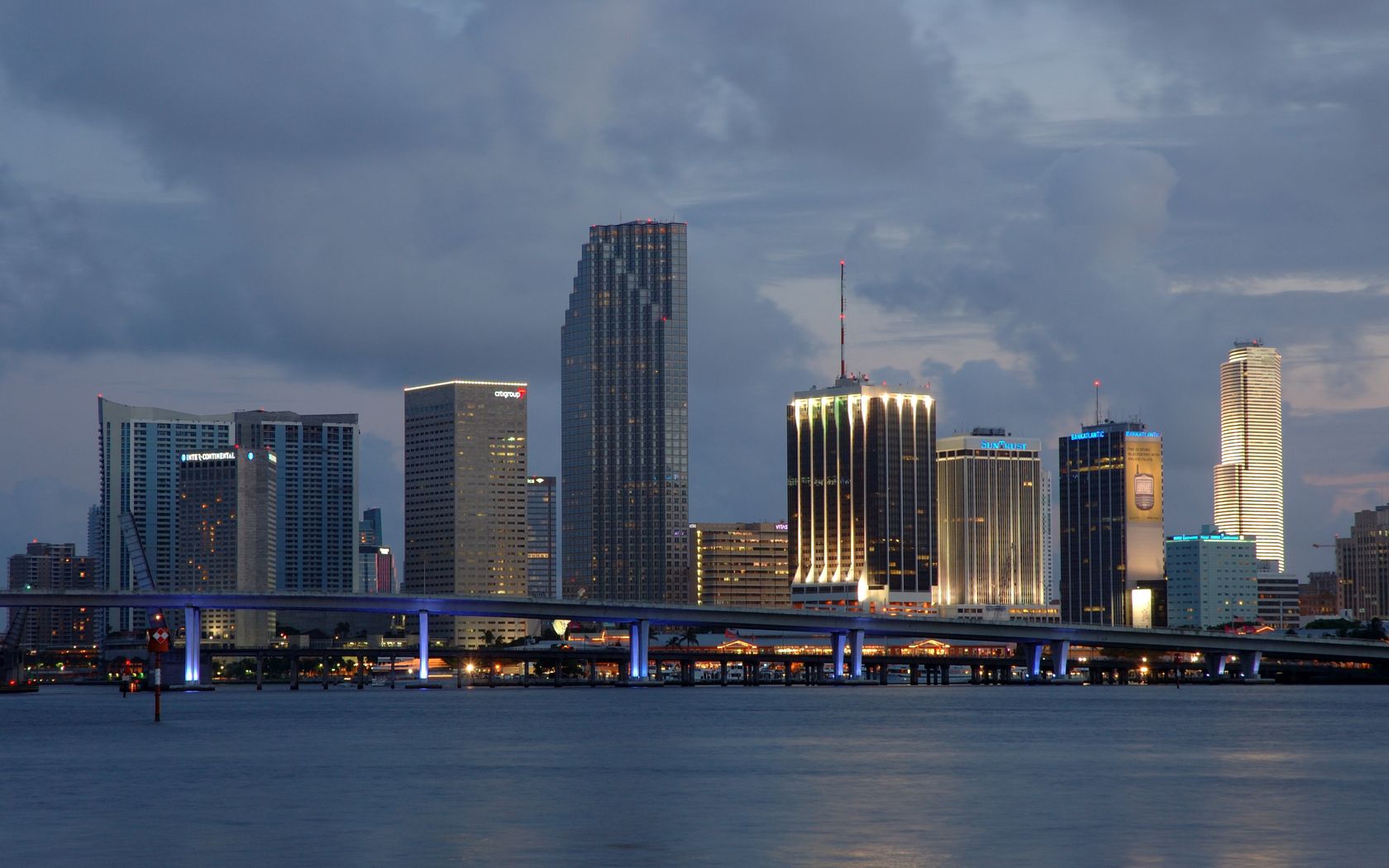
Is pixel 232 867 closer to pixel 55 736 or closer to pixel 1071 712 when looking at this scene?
pixel 55 736

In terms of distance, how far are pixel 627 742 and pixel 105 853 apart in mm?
58005

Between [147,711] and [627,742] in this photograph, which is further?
[147,711]

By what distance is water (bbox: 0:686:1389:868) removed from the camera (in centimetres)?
4669

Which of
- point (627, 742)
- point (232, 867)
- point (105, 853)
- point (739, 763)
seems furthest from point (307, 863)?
point (627, 742)

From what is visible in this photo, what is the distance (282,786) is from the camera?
6838cm

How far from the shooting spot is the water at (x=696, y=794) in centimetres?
4669

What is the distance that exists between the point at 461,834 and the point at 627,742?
53168 mm

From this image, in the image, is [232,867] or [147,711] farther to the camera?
[147,711]

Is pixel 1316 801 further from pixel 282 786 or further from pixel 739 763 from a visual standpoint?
pixel 282 786

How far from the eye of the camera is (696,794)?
212 feet

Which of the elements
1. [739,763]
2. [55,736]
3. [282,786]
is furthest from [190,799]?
[55,736]

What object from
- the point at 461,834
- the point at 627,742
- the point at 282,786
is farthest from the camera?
the point at 627,742

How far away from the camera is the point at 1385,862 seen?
145 feet

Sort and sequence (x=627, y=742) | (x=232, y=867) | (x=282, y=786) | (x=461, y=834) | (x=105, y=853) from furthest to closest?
1. (x=627, y=742)
2. (x=282, y=786)
3. (x=461, y=834)
4. (x=105, y=853)
5. (x=232, y=867)
